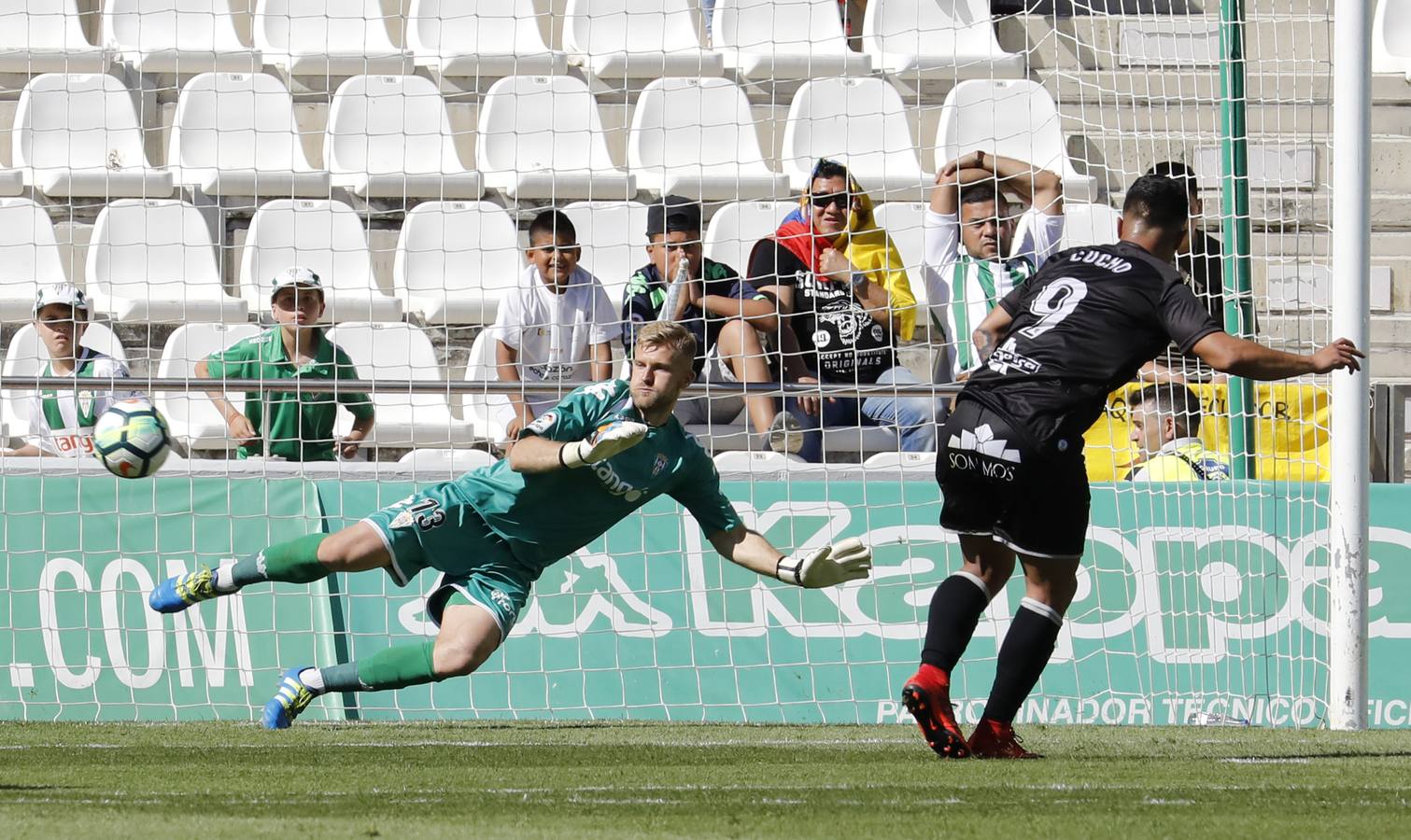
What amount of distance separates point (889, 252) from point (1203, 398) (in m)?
1.88

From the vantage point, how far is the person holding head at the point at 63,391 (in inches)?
326

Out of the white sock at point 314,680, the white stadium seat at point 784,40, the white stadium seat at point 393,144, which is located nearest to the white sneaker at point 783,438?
the white sock at point 314,680

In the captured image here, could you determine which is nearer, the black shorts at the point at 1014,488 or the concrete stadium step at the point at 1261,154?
the black shorts at the point at 1014,488

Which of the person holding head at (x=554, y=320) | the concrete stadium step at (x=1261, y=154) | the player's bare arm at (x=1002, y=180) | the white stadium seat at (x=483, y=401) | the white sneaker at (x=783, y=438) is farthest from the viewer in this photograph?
the white stadium seat at (x=483, y=401)

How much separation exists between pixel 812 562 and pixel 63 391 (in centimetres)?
447

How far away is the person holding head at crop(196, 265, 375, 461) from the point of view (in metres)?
8.32

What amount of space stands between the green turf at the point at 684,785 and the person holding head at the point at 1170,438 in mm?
1772

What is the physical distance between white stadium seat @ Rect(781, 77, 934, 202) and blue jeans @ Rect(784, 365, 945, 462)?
2.19 meters

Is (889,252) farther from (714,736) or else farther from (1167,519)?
(714,736)

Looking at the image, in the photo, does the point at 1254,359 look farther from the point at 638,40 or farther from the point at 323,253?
the point at 638,40

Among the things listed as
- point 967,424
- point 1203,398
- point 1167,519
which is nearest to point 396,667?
point 967,424

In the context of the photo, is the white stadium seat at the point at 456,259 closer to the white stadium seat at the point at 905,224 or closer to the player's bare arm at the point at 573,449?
the white stadium seat at the point at 905,224

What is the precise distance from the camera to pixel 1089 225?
30.0 feet

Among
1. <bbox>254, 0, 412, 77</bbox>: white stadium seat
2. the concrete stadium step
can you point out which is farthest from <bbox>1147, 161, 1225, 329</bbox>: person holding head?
<bbox>254, 0, 412, 77</bbox>: white stadium seat
